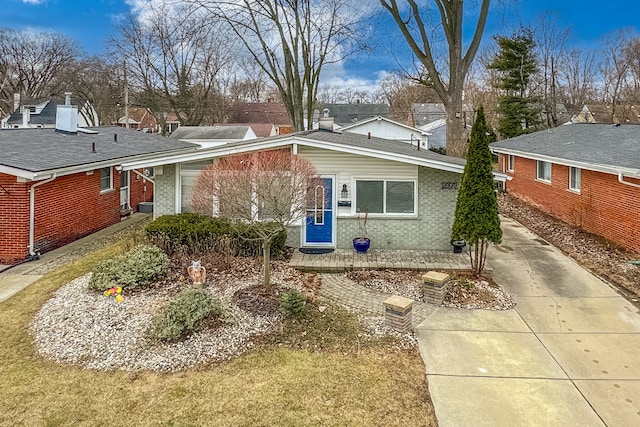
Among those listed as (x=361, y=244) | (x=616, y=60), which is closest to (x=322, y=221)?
(x=361, y=244)

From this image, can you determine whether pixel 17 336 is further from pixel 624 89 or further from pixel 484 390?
pixel 624 89

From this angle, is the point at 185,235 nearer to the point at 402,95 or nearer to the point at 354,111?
the point at 354,111

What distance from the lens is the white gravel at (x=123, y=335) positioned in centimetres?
534

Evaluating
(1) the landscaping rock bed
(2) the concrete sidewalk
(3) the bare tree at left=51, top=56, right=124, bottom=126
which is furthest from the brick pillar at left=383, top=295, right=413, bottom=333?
(3) the bare tree at left=51, top=56, right=124, bottom=126

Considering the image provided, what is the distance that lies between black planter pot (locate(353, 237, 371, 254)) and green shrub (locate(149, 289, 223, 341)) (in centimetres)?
457

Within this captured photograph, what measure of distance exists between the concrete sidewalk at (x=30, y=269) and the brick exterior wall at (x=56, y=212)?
28cm

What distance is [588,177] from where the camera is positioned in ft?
41.0

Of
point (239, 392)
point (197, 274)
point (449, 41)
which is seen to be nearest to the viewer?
point (239, 392)

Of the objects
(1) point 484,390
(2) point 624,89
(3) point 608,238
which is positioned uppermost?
(2) point 624,89

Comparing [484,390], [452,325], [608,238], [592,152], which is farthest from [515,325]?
[592,152]

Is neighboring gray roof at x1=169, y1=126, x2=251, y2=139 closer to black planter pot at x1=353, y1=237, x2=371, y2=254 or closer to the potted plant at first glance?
the potted plant

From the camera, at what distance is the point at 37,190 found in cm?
1015

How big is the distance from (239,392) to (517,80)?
32741mm

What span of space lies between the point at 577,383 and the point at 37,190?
1150 centimetres
